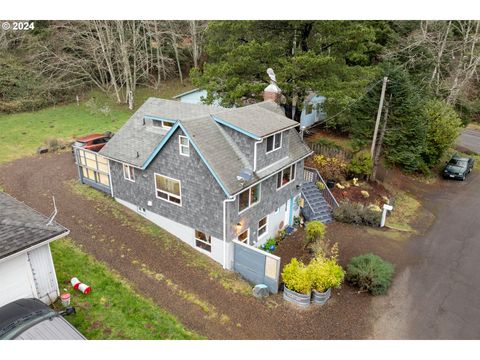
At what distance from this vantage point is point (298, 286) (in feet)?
49.4

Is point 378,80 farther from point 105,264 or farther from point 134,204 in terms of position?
point 105,264

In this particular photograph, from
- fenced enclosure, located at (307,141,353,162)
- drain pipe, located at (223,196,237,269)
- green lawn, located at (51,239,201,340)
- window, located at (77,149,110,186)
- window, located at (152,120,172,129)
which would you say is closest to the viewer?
green lawn, located at (51,239,201,340)

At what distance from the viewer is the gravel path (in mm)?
13938

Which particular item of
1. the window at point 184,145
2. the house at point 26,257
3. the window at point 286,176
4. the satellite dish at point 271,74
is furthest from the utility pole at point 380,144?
the house at point 26,257

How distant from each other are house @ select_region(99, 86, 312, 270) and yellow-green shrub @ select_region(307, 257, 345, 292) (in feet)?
13.1

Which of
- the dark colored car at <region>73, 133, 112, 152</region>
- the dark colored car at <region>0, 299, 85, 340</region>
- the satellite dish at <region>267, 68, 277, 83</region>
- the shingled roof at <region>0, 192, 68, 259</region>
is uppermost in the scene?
the satellite dish at <region>267, 68, 277, 83</region>

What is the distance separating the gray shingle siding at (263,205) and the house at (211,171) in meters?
0.05

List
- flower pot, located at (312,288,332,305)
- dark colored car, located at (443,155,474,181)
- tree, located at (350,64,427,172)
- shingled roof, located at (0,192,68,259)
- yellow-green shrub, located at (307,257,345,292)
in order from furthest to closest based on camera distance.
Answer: dark colored car, located at (443,155,474,181)
tree, located at (350,64,427,172)
flower pot, located at (312,288,332,305)
yellow-green shrub, located at (307,257,345,292)
shingled roof, located at (0,192,68,259)

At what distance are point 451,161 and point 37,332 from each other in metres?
32.2

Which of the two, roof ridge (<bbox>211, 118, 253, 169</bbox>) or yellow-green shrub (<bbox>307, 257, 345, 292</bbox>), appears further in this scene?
roof ridge (<bbox>211, 118, 253, 169</bbox>)

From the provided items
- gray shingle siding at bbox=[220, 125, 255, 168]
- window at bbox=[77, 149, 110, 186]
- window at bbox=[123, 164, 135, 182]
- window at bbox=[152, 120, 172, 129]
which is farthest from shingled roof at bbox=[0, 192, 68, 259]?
gray shingle siding at bbox=[220, 125, 255, 168]

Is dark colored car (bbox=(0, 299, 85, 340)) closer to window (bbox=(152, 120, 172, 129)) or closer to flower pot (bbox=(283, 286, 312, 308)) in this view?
flower pot (bbox=(283, 286, 312, 308))

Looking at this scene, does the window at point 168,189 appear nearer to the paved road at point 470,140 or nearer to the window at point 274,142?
the window at point 274,142

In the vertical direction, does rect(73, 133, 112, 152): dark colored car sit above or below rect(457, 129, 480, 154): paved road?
above
